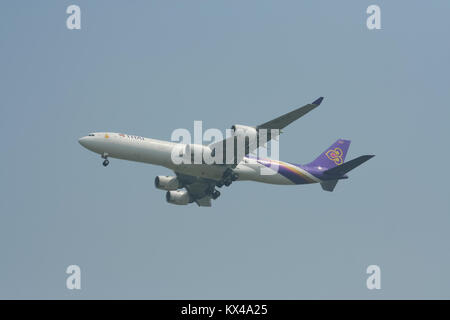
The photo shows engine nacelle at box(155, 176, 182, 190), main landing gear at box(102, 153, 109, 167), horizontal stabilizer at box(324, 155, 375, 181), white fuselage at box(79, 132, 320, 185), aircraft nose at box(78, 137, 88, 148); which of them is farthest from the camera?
engine nacelle at box(155, 176, 182, 190)

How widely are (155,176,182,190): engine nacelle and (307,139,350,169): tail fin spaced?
12.2 meters

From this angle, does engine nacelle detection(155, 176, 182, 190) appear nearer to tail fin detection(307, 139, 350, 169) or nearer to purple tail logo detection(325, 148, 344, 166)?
tail fin detection(307, 139, 350, 169)

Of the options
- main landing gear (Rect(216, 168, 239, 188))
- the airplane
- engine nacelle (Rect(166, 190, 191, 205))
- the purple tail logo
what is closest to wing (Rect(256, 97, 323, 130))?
the airplane

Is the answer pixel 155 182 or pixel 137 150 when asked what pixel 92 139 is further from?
pixel 155 182

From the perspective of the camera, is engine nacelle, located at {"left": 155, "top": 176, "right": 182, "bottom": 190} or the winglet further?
engine nacelle, located at {"left": 155, "top": 176, "right": 182, "bottom": 190}

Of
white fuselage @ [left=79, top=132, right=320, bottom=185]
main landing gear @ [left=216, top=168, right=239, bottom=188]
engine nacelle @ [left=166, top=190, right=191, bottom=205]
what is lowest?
engine nacelle @ [left=166, top=190, right=191, bottom=205]

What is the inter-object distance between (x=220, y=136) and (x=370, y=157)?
1242 centimetres

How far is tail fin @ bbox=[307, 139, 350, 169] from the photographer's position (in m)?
73.2

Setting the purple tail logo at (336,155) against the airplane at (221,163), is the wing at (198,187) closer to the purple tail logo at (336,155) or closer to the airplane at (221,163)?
the airplane at (221,163)

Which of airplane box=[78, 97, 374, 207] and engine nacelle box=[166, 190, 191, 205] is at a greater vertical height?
airplane box=[78, 97, 374, 207]

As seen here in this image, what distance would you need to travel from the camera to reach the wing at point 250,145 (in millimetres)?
60344

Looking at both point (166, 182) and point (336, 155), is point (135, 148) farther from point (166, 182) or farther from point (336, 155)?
point (336, 155)

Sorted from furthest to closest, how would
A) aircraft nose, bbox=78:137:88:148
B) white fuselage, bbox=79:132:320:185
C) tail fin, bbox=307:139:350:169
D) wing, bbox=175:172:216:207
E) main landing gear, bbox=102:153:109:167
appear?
1. tail fin, bbox=307:139:350:169
2. wing, bbox=175:172:216:207
3. aircraft nose, bbox=78:137:88:148
4. main landing gear, bbox=102:153:109:167
5. white fuselage, bbox=79:132:320:185
